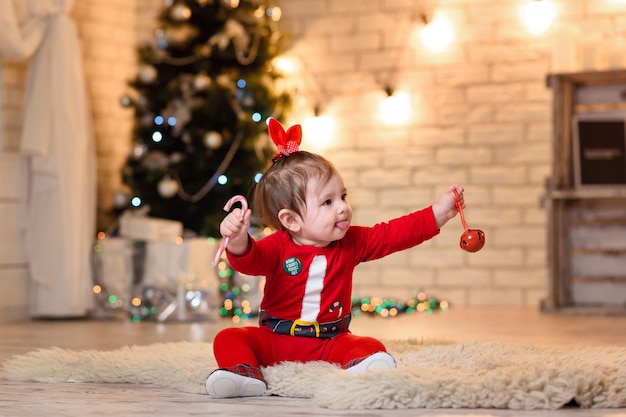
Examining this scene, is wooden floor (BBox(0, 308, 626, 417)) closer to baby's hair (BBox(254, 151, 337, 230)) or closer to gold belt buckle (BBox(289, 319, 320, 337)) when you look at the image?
gold belt buckle (BBox(289, 319, 320, 337))

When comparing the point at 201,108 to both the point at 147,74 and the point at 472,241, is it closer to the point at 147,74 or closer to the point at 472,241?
the point at 147,74

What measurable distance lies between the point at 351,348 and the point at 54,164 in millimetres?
2909

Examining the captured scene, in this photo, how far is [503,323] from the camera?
448cm

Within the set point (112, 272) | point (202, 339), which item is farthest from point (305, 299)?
point (112, 272)

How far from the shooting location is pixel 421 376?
2061mm

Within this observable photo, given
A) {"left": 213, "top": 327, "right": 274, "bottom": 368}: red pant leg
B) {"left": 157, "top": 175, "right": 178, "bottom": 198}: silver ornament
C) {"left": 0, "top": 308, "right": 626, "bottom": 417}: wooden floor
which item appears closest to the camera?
{"left": 0, "top": 308, "right": 626, "bottom": 417}: wooden floor

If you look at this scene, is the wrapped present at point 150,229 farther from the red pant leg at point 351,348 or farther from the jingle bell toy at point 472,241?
the jingle bell toy at point 472,241

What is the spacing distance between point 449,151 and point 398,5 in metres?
0.91

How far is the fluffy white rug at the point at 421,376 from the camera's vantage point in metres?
2.00

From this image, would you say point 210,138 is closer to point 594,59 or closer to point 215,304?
point 215,304

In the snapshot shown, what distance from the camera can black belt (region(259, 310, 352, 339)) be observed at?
2.47m

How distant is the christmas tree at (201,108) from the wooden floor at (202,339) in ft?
2.46

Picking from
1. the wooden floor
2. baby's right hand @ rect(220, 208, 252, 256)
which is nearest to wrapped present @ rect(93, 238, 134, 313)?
the wooden floor

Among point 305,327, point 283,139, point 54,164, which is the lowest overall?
point 305,327
